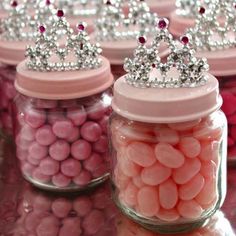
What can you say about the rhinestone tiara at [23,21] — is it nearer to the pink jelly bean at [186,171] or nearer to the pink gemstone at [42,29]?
the pink gemstone at [42,29]

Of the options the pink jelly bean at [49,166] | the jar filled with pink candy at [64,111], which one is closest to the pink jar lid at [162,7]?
the jar filled with pink candy at [64,111]

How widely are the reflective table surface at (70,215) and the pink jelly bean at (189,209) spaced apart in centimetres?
3

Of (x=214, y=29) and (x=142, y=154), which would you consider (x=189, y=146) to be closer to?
(x=142, y=154)

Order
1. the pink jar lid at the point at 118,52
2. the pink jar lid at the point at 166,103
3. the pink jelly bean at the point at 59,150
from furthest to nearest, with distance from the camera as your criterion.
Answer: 1. the pink jar lid at the point at 118,52
2. the pink jelly bean at the point at 59,150
3. the pink jar lid at the point at 166,103

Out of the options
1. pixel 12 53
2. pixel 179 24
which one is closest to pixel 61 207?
pixel 12 53

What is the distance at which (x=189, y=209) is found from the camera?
0.66m

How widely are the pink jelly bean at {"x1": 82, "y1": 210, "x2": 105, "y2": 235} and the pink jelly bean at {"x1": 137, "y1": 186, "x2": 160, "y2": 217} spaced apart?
7 centimetres

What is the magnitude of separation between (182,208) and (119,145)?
10cm

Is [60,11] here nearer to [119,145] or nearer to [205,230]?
[119,145]

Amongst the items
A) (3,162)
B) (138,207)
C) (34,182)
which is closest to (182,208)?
(138,207)

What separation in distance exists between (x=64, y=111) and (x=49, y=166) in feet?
0.22

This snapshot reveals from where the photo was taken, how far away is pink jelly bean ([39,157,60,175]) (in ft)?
2.43

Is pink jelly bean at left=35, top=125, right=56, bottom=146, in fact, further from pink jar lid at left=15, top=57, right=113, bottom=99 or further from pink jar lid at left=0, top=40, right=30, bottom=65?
pink jar lid at left=0, top=40, right=30, bottom=65

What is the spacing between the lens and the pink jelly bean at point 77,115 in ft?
2.39
